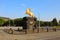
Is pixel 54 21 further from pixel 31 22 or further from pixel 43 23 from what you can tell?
pixel 31 22

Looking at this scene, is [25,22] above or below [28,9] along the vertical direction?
below

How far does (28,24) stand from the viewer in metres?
43.2

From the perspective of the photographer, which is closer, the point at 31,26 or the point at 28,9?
the point at 31,26

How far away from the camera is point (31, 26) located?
142 feet

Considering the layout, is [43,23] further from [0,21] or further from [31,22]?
[31,22]

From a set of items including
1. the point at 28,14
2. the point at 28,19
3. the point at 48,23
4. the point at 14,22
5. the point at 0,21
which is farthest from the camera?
the point at 14,22

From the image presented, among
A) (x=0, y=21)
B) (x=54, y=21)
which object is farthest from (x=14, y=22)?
(x=54, y=21)

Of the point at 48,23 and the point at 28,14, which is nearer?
the point at 28,14

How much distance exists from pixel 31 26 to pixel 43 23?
7548 cm

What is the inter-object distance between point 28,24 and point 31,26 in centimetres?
91

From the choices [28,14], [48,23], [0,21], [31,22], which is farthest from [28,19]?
[0,21]

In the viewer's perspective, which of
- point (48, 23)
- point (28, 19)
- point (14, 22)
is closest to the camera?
point (28, 19)

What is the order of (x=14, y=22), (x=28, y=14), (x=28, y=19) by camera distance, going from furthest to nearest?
(x=14, y=22) < (x=28, y=14) < (x=28, y=19)

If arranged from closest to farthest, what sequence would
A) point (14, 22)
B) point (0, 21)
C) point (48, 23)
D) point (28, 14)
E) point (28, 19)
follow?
point (28, 19) → point (28, 14) → point (48, 23) → point (0, 21) → point (14, 22)
